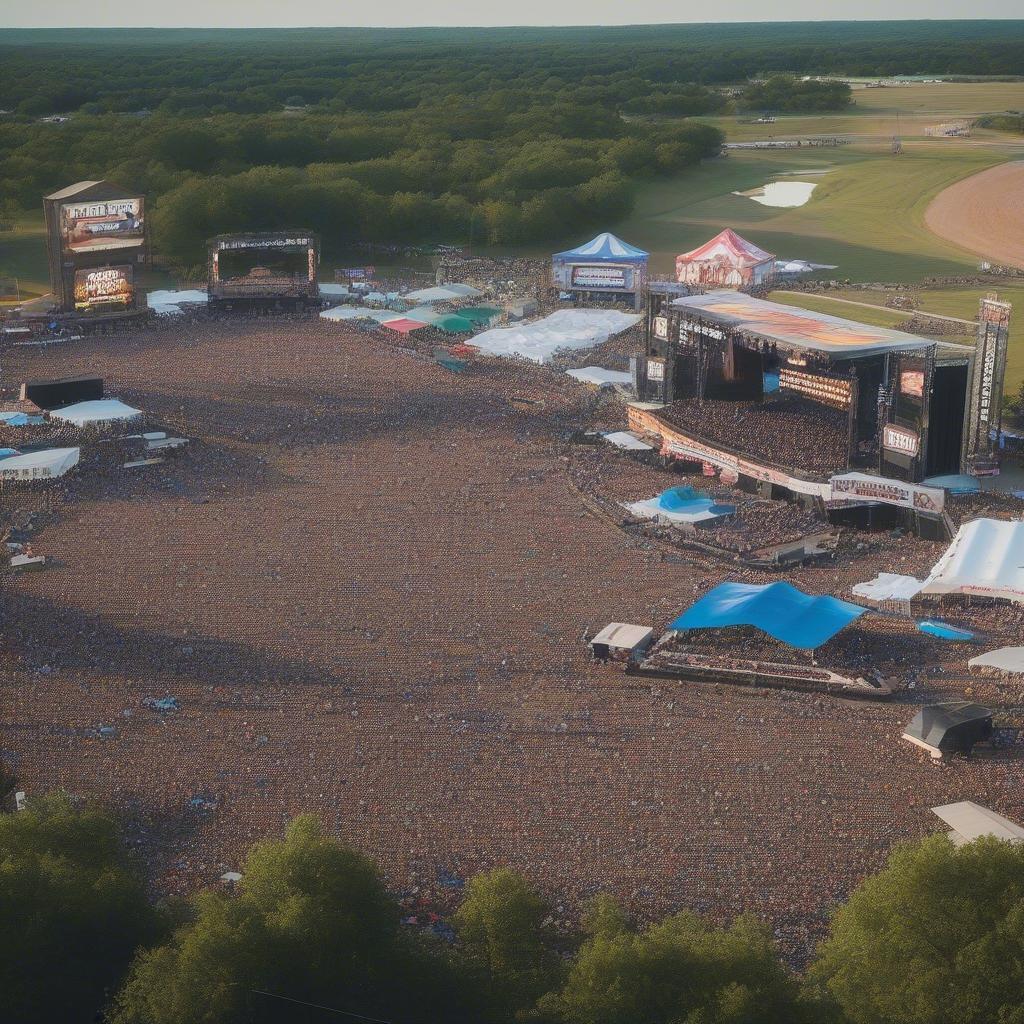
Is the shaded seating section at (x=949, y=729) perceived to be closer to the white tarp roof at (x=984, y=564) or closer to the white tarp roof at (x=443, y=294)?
the white tarp roof at (x=984, y=564)

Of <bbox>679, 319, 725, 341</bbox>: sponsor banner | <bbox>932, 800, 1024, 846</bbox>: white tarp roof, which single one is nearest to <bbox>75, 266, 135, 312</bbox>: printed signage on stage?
<bbox>679, 319, 725, 341</bbox>: sponsor banner

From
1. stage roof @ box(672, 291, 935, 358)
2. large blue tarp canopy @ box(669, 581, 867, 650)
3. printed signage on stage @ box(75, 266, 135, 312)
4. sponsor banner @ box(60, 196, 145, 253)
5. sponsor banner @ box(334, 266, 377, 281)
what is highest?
sponsor banner @ box(60, 196, 145, 253)

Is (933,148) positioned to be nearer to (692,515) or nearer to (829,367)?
(829,367)

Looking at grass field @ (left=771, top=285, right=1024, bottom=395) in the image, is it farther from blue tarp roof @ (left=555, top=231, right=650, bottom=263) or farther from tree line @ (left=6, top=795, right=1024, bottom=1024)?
tree line @ (left=6, top=795, right=1024, bottom=1024)

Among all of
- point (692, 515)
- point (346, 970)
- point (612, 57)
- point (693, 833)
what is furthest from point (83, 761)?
point (612, 57)

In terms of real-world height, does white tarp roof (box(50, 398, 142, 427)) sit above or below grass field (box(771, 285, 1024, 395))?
above

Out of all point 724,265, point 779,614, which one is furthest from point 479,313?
point 779,614

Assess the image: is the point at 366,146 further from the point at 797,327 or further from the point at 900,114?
the point at 900,114

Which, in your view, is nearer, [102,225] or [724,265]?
[102,225]
